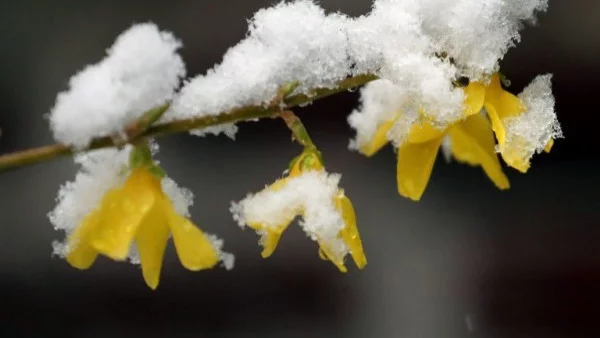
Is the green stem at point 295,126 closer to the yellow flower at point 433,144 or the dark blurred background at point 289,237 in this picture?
the yellow flower at point 433,144

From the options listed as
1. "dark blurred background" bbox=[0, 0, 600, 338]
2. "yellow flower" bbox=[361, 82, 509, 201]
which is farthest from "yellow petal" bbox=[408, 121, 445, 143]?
"dark blurred background" bbox=[0, 0, 600, 338]

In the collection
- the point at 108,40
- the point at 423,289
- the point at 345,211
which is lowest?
the point at 423,289

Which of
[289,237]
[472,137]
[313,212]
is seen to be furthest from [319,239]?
[289,237]

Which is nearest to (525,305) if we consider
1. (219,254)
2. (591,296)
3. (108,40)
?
(591,296)

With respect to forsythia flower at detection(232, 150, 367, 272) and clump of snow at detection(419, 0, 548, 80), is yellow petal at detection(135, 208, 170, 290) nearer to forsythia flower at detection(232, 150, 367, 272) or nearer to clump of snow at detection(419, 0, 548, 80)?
forsythia flower at detection(232, 150, 367, 272)

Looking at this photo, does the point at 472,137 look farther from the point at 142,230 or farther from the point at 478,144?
the point at 142,230

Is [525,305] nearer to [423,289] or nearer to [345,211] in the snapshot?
[423,289]
